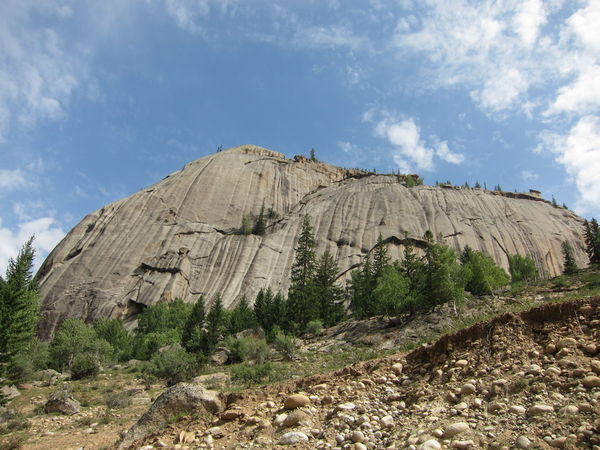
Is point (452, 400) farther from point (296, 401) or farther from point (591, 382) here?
point (296, 401)

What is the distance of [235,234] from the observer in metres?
78.4

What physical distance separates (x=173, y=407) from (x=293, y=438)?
13.2ft

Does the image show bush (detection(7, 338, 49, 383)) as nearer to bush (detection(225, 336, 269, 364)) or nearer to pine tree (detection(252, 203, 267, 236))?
bush (detection(225, 336, 269, 364))

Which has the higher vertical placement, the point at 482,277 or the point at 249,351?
the point at 482,277

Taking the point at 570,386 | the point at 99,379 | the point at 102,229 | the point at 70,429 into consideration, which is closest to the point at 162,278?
the point at 102,229

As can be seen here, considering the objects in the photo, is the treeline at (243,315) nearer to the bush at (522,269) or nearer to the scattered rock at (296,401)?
the bush at (522,269)

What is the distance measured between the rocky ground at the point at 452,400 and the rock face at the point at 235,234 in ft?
185

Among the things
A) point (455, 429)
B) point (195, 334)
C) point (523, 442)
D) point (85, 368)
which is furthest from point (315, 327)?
point (523, 442)

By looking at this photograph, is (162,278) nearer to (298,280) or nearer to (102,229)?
(102,229)

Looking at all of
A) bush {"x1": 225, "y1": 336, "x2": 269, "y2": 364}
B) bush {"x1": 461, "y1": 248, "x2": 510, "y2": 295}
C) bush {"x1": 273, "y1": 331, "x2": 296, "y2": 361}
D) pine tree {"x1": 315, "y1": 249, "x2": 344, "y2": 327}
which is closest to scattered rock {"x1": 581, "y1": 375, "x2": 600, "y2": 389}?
bush {"x1": 273, "y1": 331, "x2": 296, "y2": 361}

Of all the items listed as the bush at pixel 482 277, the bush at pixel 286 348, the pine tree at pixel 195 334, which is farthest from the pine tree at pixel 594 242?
the pine tree at pixel 195 334

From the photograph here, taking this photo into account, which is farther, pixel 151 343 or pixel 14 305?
pixel 151 343

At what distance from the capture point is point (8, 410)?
1797cm

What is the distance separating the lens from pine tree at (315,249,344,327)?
51.4 meters
